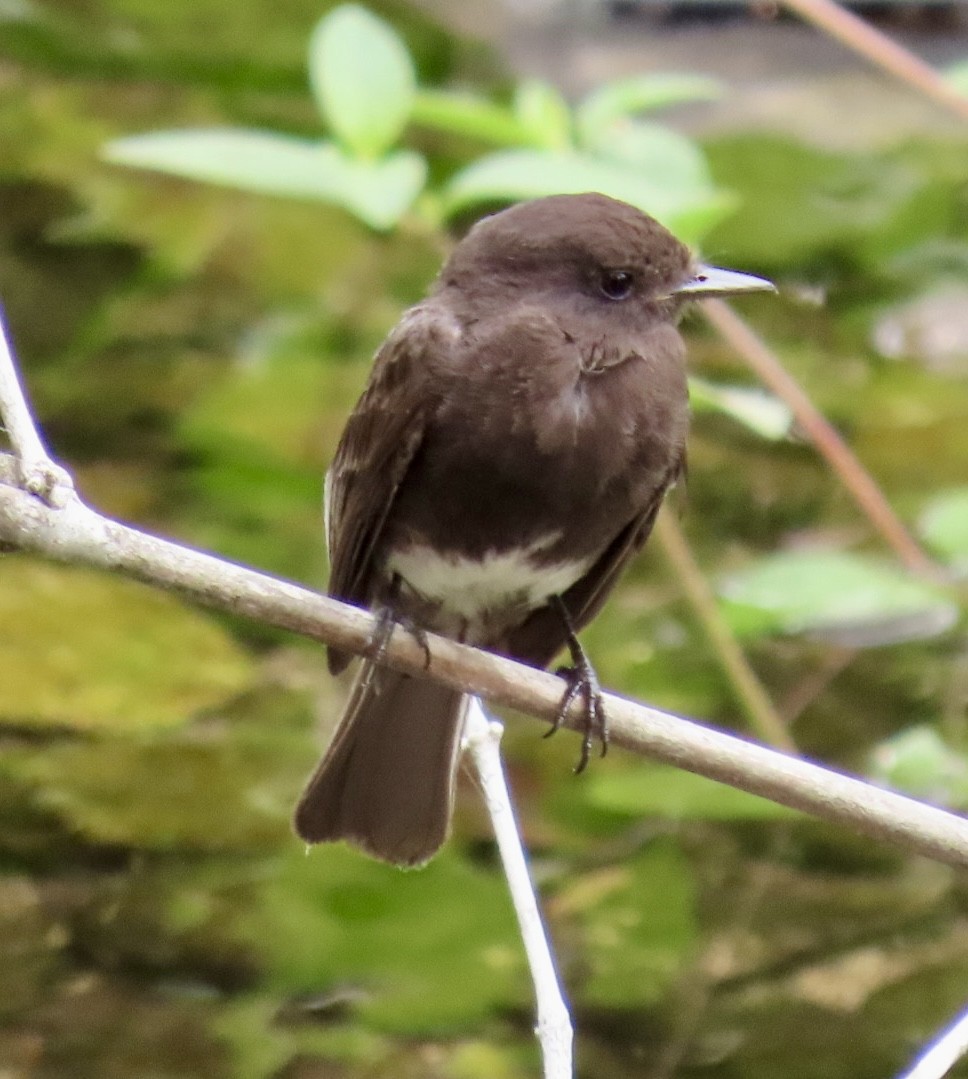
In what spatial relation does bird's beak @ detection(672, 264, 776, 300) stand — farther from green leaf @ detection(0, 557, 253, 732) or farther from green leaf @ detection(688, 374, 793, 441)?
green leaf @ detection(0, 557, 253, 732)

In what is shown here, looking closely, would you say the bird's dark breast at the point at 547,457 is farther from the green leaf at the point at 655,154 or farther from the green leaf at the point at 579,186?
the green leaf at the point at 655,154

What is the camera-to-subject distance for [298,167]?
236cm

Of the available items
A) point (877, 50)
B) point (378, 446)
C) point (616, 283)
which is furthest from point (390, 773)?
point (877, 50)

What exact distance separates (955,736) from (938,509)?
0.82m

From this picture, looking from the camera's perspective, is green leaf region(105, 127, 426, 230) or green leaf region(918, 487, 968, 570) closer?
green leaf region(105, 127, 426, 230)

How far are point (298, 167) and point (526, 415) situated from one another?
0.52 meters

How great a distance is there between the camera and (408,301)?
464 centimetres

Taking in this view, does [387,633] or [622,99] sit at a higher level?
[622,99]

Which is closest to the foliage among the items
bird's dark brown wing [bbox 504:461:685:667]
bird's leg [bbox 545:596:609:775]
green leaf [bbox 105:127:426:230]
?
green leaf [bbox 105:127:426:230]

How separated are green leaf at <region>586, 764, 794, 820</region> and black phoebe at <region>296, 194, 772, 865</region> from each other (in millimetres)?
769

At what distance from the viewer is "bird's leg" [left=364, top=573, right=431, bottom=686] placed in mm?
1822

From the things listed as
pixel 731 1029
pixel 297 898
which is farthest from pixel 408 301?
pixel 731 1029

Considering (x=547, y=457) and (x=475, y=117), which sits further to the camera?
(x=475, y=117)

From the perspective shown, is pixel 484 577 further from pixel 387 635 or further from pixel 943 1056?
pixel 943 1056
